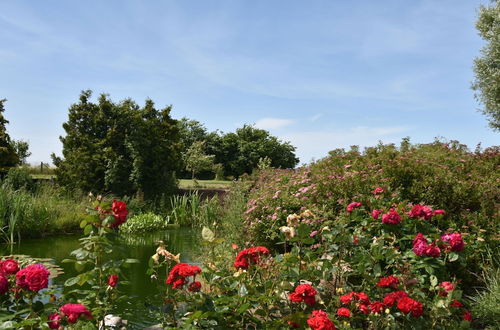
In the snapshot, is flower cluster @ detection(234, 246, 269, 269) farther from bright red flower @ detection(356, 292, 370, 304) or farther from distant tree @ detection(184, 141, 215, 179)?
distant tree @ detection(184, 141, 215, 179)

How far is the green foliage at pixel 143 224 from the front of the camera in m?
11.5

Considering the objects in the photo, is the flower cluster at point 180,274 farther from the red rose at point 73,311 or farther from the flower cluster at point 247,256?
the red rose at point 73,311

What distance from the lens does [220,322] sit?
2.45 metres

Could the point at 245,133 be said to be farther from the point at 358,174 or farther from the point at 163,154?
the point at 358,174

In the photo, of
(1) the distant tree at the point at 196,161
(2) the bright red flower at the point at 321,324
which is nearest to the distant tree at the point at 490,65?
(2) the bright red flower at the point at 321,324

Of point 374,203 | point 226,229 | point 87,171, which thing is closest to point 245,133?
point 87,171

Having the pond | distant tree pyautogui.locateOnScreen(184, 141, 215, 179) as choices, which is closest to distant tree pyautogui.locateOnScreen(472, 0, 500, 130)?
the pond

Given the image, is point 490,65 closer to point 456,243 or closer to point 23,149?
point 456,243

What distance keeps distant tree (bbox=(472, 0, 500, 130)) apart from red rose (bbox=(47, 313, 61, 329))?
15748 millimetres

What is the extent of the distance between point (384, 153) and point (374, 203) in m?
2.37

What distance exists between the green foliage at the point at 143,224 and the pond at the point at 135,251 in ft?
1.78

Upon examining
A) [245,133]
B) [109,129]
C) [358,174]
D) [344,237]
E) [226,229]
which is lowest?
[226,229]

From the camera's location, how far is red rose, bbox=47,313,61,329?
210 cm

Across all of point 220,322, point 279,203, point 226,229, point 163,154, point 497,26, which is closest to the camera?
point 220,322
